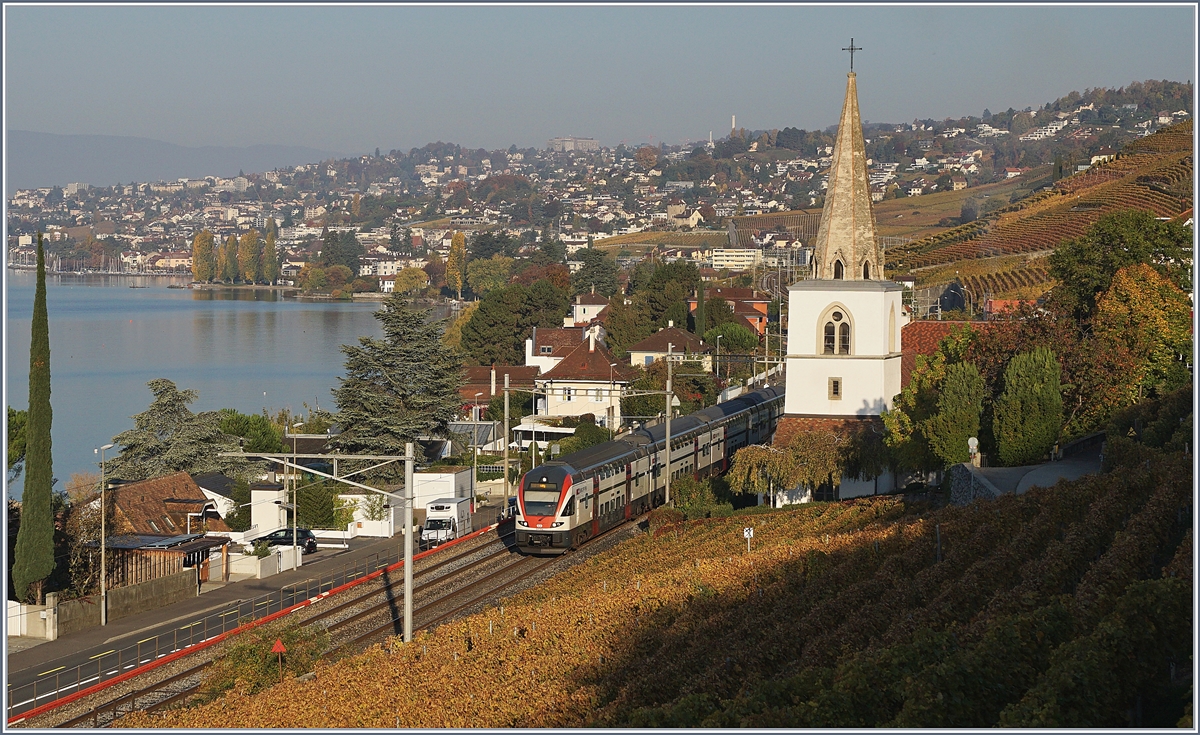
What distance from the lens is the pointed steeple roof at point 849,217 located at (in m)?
39.5

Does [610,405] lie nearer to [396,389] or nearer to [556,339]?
[396,389]

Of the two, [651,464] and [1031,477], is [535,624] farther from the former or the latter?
[651,464]

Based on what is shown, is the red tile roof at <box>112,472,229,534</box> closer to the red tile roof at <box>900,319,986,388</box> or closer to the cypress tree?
the cypress tree

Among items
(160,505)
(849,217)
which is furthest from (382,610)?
(849,217)

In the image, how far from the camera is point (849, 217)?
39844 mm

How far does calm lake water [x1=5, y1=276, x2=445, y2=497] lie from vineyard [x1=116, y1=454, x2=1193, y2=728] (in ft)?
100

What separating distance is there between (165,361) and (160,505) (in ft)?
237

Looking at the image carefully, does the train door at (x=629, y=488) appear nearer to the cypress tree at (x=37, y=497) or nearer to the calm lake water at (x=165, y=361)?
the cypress tree at (x=37, y=497)

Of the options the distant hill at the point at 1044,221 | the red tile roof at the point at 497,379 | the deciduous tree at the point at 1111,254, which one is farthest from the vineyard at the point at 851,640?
the distant hill at the point at 1044,221

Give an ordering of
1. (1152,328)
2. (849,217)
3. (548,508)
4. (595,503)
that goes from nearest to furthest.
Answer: (548,508)
(595,503)
(1152,328)
(849,217)

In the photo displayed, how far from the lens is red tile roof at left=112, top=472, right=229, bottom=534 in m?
36.4

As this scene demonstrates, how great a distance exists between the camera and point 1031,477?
27.5m

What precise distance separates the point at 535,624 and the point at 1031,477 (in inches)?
475

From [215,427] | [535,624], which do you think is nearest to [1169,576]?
[535,624]
